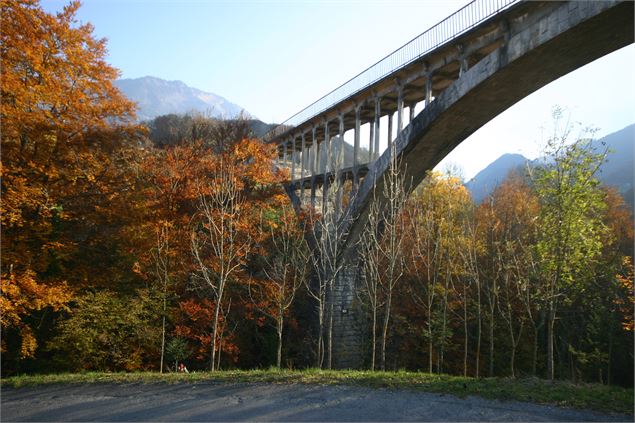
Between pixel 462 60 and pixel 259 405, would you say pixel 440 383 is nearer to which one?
pixel 259 405

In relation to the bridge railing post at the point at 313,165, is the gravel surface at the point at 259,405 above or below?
below

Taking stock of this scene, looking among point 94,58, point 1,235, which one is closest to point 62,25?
point 94,58

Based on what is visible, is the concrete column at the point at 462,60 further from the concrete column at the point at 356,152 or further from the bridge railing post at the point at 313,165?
A: the bridge railing post at the point at 313,165

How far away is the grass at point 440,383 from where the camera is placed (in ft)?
21.7

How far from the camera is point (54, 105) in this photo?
10016 millimetres

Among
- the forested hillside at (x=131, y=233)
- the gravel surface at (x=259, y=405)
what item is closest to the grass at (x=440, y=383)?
the gravel surface at (x=259, y=405)

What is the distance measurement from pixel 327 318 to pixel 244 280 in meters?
4.87

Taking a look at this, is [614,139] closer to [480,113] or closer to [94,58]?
[480,113]

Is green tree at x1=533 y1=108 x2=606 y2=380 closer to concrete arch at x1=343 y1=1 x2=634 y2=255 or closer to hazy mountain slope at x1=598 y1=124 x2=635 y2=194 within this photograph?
concrete arch at x1=343 y1=1 x2=634 y2=255

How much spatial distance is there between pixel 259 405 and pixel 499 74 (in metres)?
10.2

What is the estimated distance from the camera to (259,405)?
6.62m

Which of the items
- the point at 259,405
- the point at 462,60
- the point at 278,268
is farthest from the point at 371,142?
the point at 259,405

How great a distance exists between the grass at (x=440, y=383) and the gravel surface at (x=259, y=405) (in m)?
0.30

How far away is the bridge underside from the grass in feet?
24.8
